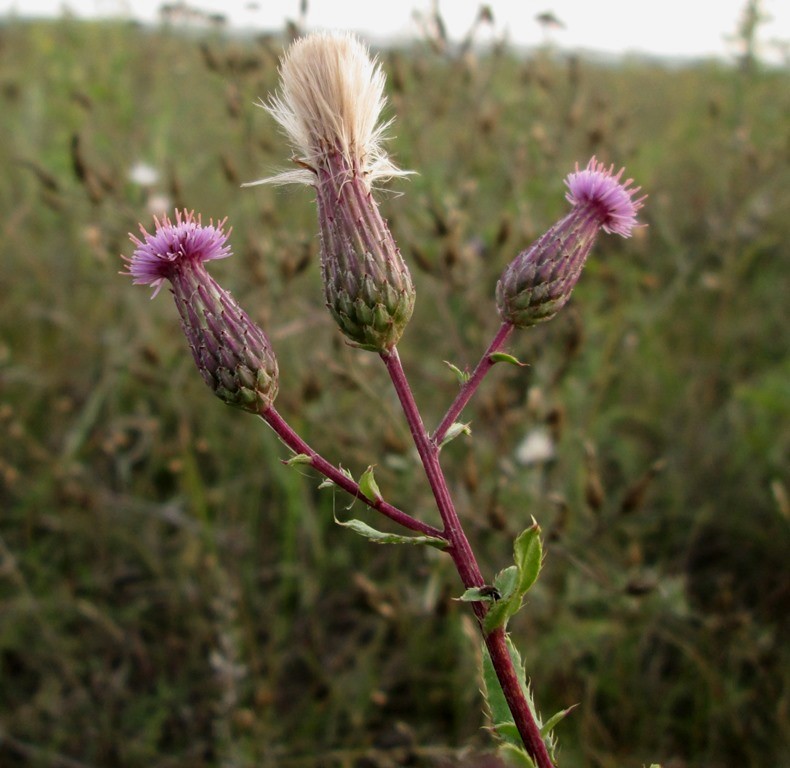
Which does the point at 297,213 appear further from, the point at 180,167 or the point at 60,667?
the point at 60,667

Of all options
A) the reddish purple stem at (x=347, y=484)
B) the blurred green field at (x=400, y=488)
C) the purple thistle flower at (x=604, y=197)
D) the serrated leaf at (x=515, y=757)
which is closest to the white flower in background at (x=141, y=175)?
the blurred green field at (x=400, y=488)

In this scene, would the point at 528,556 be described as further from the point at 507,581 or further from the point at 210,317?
the point at 210,317

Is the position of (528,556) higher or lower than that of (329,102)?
lower

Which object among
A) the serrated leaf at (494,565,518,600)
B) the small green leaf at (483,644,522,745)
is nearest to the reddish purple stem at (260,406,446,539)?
the serrated leaf at (494,565,518,600)

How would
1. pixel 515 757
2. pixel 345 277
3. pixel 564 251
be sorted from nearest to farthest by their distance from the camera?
pixel 515 757, pixel 345 277, pixel 564 251

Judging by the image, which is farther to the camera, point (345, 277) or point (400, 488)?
point (400, 488)

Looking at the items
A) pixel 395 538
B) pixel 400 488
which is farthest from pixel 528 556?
pixel 400 488

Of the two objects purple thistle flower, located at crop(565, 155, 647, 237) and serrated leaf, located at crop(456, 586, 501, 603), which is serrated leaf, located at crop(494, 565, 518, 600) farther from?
purple thistle flower, located at crop(565, 155, 647, 237)

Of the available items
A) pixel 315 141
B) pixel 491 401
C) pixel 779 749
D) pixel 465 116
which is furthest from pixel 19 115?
pixel 779 749
